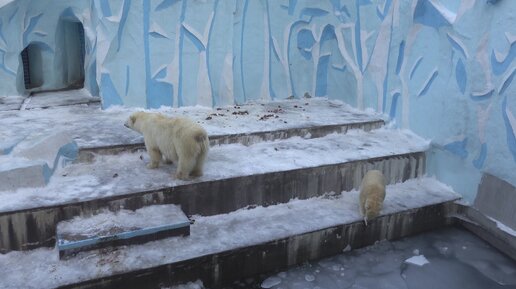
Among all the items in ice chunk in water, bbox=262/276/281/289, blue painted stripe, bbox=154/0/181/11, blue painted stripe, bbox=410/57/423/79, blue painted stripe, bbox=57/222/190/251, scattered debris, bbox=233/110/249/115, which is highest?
blue painted stripe, bbox=154/0/181/11

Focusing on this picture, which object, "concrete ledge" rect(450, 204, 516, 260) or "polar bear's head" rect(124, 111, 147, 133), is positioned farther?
"polar bear's head" rect(124, 111, 147, 133)

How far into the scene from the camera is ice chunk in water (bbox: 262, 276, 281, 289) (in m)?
3.71

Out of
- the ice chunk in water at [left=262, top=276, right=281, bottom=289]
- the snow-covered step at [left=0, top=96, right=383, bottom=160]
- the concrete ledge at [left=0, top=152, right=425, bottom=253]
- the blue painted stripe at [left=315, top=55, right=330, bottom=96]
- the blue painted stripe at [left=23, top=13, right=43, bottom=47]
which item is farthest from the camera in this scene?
the blue painted stripe at [left=23, top=13, right=43, bottom=47]

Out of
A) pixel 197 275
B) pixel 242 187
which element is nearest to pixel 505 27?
pixel 242 187

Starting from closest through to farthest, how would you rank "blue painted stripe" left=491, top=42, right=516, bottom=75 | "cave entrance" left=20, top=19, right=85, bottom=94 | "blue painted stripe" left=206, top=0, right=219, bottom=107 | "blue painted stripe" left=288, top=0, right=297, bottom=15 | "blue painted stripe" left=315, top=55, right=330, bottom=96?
"blue painted stripe" left=491, top=42, right=516, bottom=75, "blue painted stripe" left=206, top=0, right=219, bottom=107, "blue painted stripe" left=288, top=0, right=297, bottom=15, "blue painted stripe" left=315, top=55, right=330, bottom=96, "cave entrance" left=20, top=19, right=85, bottom=94

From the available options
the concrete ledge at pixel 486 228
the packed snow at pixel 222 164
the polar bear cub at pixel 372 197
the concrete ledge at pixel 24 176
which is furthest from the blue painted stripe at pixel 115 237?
the concrete ledge at pixel 486 228

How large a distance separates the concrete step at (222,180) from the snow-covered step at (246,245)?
0.44 feet

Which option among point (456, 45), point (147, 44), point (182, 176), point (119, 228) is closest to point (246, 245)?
point (182, 176)

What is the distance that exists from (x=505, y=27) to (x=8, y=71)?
7272mm

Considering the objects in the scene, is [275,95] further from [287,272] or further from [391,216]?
[287,272]

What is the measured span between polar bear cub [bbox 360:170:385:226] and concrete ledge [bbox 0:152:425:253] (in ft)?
1.49

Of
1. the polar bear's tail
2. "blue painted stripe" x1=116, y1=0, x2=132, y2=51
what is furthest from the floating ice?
"blue painted stripe" x1=116, y1=0, x2=132, y2=51

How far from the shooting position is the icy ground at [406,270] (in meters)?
3.78

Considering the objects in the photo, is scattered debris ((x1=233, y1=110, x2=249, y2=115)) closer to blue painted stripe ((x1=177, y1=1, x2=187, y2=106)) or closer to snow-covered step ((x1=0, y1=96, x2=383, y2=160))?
snow-covered step ((x1=0, y1=96, x2=383, y2=160))
